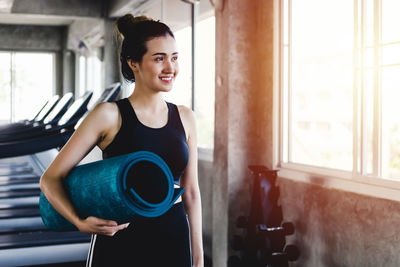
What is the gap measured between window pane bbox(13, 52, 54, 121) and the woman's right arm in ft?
34.6

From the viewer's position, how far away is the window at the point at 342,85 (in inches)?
96.0

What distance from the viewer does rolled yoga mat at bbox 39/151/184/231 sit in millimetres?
967

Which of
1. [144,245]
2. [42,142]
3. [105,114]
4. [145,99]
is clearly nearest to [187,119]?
[145,99]

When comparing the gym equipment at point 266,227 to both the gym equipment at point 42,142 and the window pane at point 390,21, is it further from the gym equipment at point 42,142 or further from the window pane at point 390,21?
the gym equipment at point 42,142

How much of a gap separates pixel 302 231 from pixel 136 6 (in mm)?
4417

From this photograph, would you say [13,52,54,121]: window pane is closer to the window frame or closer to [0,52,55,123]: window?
[0,52,55,123]: window

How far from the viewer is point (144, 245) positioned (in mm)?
1210

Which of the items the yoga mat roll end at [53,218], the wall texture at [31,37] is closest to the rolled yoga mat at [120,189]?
the yoga mat roll end at [53,218]

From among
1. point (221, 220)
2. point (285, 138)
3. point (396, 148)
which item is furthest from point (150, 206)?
point (221, 220)

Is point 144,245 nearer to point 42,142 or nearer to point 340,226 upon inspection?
point 340,226

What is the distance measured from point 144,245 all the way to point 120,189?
305mm

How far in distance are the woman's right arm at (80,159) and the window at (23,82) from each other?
1035 cm

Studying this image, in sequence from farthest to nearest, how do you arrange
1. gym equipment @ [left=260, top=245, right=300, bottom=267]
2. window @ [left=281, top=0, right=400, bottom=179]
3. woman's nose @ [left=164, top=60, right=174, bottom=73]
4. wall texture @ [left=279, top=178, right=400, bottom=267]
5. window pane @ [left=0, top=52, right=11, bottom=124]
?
Result: window pane @ [left=0, top=52, right=11, bottom=124] → gym equipment @ [left=260, top=245, right=300, bottom=267] → window @ [left=281, top=0, right=400, bottom=179] → wall texture @ [left=279, top=178, right=400, bottom=267] → woman's nose @ [left=164, top=60, right=174, bottom=73]

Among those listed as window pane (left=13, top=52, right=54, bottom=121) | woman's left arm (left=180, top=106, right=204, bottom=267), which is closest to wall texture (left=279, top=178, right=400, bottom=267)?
woman's left arm (left=180, top=106, right=204, bottom=267)
